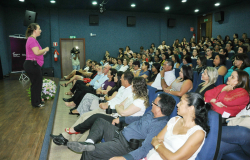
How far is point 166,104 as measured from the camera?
1.90 meters

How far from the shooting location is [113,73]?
4004 millimetres

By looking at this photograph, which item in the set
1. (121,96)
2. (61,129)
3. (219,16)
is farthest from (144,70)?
(219,16)

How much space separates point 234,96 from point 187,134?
3.70 ft

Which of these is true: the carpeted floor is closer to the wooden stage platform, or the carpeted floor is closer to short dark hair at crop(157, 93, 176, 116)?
the wooden stage platform

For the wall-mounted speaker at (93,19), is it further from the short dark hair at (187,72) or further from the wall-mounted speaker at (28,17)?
the short dark hair at (187,72)

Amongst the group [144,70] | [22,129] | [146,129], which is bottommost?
[22,129]

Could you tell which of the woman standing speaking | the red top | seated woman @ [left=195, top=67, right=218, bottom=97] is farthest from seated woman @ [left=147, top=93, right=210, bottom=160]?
the woman standing speaking

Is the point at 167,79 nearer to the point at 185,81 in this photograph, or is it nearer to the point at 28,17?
the point at 185,81

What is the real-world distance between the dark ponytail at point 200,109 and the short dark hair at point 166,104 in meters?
0.41

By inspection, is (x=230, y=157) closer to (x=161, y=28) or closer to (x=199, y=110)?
(x=199, y=110)

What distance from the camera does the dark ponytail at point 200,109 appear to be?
1.42 meters

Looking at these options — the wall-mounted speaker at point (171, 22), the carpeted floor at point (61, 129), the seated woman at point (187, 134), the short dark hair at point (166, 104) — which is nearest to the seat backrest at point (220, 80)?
the short dark hair at point (166, 104)

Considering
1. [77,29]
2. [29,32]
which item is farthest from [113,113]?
[77,29]

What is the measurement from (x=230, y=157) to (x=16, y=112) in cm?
294
